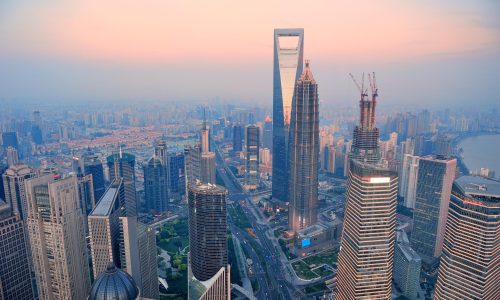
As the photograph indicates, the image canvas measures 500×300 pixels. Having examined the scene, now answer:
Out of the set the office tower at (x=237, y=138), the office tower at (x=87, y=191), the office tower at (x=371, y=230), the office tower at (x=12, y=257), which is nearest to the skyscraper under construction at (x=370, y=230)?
the office tower at (x=371, y=230)

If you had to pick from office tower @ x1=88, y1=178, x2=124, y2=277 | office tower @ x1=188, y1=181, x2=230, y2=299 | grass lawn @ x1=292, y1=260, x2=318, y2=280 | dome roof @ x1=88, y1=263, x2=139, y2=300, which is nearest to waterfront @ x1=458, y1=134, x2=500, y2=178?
grass lawn @ x1=292, y1=260, x2=318, y2=280

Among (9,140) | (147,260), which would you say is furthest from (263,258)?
(9,140)

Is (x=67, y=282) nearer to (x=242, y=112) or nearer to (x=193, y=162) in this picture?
(x=193, y=162)

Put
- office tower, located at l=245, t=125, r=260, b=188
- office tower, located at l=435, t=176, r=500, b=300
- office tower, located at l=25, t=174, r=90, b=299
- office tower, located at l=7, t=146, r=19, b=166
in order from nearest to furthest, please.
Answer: office tower, located at l=435, t=176, r=500, b=300 < office tower, located at l=25, t=174, r=90, b=299 < office tower, located at l=7, t=146, r=19, b=166 < office tower, located at l=245, t=125, r=260, b=188

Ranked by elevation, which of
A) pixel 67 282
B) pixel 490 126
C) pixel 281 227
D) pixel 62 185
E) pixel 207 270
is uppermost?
pixel 490 126

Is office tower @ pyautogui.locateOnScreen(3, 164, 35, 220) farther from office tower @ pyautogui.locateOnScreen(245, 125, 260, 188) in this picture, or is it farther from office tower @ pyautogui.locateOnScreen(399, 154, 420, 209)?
office tower @ pyautogui.locateOnScreen(399, 154, 420, 209)

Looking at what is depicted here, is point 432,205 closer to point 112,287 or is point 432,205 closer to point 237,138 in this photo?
point 112,287

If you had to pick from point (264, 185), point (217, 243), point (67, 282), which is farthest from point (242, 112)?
point (67, 282)
